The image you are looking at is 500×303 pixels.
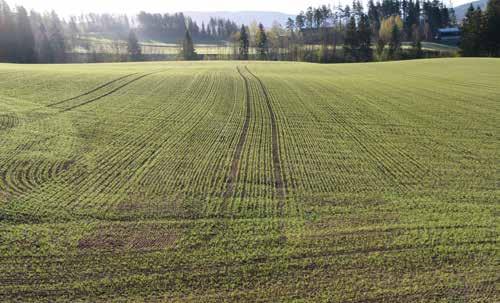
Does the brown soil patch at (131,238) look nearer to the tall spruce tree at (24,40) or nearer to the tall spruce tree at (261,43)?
the tall spruce tree at (24,40)

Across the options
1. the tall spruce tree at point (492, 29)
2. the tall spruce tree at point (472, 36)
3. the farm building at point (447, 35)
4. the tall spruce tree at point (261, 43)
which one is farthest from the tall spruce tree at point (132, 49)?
the farm building at point (447, 35)

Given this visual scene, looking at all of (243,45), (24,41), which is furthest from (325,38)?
(24,41)

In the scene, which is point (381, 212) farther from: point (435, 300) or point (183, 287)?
point (183, 287)

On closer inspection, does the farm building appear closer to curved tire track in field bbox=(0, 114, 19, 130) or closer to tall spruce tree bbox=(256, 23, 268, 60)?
tall spruce tree bbox=(256, 23, 268, 60)

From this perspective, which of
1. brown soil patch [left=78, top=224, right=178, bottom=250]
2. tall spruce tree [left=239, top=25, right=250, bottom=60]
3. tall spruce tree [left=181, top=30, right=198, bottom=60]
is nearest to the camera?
brown soil patch [left=78, top=224, right=178, bottom=250]

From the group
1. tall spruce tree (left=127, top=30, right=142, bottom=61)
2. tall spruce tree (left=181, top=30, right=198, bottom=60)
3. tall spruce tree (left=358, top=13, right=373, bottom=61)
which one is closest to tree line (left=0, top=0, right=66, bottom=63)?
tall spruce tree (left=127, top=30, right=142, bottom=61)

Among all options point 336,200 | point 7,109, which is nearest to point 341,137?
point 336,200

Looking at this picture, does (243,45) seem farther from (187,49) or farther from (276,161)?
(276,161)

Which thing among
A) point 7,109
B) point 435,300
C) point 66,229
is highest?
point 7,109
